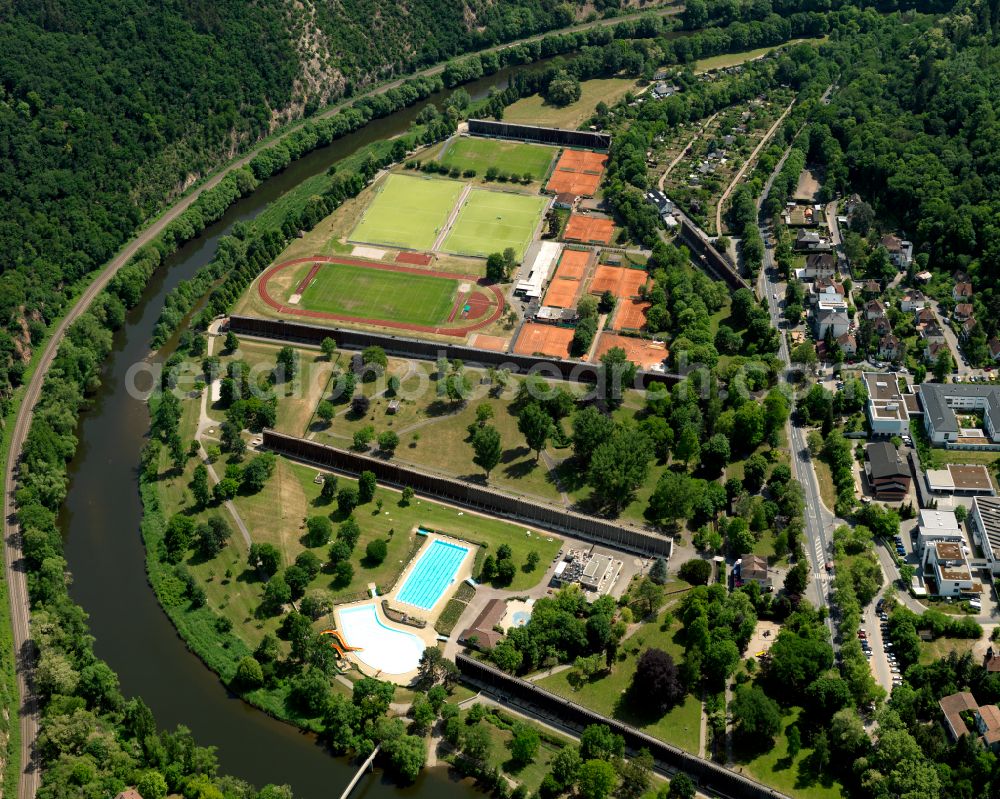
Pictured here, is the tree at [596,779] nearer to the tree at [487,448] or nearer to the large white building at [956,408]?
the tree at [487,448]

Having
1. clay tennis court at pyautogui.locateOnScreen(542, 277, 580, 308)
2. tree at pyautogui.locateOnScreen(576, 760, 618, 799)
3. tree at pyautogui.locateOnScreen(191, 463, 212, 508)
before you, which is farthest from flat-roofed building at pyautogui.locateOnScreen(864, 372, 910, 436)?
tree at pyautogui.locateOnScreen(191, 463, 212, 508)

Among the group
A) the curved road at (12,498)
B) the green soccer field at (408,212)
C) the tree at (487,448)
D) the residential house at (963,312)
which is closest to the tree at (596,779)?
the tree at (487,448)

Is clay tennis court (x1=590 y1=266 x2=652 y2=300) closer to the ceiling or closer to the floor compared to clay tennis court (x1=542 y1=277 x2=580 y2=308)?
closer to the ceiling

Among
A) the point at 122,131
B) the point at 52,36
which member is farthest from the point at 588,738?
the point at 52,36

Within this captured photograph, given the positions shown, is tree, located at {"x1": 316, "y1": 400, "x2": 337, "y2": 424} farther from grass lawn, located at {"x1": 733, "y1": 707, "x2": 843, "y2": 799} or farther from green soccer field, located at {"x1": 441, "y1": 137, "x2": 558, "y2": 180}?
green soccer field, located at {"x1": 441, "y1": 137, "x2": 558, "y2": 180}

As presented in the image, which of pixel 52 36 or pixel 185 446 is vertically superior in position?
pixel 52 36

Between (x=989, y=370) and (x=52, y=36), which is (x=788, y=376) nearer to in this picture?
(x=989, y=370)

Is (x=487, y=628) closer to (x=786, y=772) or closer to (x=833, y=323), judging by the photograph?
(x=786, y=772)
